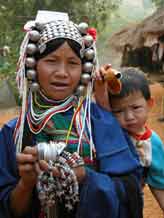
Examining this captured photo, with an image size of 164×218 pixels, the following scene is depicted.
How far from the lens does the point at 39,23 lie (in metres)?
1.91

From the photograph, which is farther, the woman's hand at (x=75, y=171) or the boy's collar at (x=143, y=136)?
the boy's collar at (x=143, y=136)

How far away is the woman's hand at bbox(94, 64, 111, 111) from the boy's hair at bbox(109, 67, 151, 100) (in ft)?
0.26

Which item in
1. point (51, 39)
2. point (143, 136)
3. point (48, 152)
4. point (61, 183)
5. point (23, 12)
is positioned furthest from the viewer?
point (23, 12)

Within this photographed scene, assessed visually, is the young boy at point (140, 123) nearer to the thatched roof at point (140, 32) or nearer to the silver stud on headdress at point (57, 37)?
the silver stud on headdress at point (57, 37)

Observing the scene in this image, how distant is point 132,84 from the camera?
2096mm

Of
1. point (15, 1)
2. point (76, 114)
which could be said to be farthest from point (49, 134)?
point (15, 1)

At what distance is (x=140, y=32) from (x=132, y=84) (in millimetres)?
11547

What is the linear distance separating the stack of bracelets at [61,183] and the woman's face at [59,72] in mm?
325

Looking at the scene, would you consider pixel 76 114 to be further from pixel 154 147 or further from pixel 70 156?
pixel 154 147

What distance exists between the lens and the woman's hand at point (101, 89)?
6.38 ft

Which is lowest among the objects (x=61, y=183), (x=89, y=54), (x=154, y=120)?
(x=154, y=120)

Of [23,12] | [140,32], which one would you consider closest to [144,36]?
[140,32]

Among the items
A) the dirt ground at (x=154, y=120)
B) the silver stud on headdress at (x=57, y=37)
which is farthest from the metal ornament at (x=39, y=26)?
the dirt ground at (x=154, y=120)

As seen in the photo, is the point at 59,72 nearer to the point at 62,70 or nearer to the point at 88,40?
the point at 62,70
